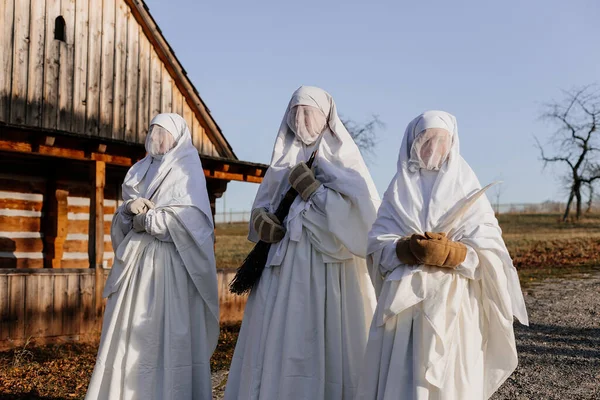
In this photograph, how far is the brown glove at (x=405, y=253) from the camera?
11.2 ft

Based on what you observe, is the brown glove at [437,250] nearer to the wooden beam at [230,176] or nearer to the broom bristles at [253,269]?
the broom bristles at [253,269]

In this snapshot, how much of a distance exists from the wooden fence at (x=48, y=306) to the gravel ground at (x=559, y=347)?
579cm

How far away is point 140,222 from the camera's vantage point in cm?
478

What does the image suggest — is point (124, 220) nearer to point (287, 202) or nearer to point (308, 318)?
point (287, 202)

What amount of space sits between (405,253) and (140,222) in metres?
2.27

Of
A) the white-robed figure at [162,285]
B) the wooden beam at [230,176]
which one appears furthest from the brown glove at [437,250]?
the wooden beam at [230,176]

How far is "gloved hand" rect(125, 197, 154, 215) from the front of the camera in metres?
4.80

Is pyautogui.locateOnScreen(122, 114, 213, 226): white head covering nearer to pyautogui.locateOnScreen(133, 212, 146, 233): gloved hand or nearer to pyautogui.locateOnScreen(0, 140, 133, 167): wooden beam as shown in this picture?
pyautogui.locateOnScreen(133, 212, 146, 233): gloved hand

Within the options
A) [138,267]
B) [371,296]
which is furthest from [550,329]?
[138,267]

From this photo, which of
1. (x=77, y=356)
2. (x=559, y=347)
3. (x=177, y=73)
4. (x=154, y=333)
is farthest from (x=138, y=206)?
(x=177, y=73)

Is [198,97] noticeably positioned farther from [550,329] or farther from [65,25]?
[550,329]

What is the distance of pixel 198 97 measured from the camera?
1155 cm

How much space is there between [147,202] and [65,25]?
6.42 metres

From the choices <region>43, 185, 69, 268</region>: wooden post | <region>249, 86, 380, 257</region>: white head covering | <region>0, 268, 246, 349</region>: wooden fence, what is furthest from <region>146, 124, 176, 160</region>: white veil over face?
<region>43, 185, 69, 268</region>: wooden post
